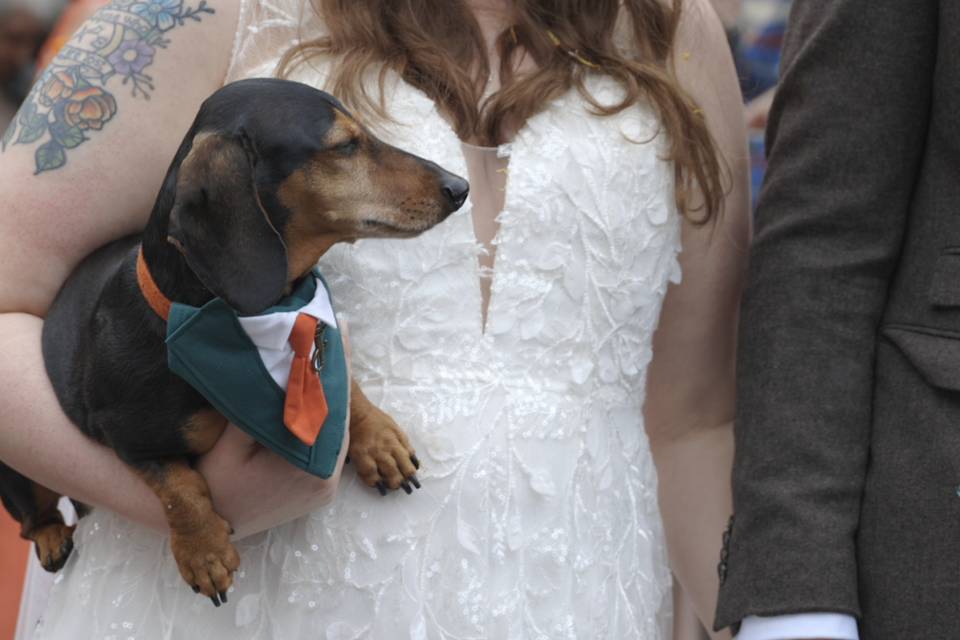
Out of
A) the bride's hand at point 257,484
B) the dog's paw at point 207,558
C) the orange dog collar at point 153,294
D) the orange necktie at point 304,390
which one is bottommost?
the dog's paw at point 207,558

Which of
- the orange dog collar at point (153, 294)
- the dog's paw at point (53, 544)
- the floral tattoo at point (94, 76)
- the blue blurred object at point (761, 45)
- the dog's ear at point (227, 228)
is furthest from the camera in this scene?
the blue blurred object at point (761, 45)

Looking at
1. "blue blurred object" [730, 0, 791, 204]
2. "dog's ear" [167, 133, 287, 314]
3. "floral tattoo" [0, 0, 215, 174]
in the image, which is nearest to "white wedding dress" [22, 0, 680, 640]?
"floral tattoo" [0, 0, 215, 174]

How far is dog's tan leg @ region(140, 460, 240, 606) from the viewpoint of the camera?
1.69m

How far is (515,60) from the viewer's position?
2021mm

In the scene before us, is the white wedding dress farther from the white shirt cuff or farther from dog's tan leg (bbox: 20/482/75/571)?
the white shirt cuff

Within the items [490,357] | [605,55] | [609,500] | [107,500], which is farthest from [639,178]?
[107,500]

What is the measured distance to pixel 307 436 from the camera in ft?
5.22

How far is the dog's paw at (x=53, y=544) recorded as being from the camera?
2023 mm

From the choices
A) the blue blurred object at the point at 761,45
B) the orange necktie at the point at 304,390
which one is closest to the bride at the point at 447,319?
the orange necktie at the point at 304,390

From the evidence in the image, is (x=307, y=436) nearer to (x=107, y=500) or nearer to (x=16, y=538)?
(x=107, y=500)

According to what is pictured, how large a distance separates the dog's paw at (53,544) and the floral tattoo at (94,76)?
2.06 ft

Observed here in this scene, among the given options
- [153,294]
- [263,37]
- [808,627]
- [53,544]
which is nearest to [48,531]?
[53,544]

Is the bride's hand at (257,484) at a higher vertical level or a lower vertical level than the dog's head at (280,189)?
lower

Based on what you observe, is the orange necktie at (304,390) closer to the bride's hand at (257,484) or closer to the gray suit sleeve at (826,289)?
the bride's hand at (257,484)
